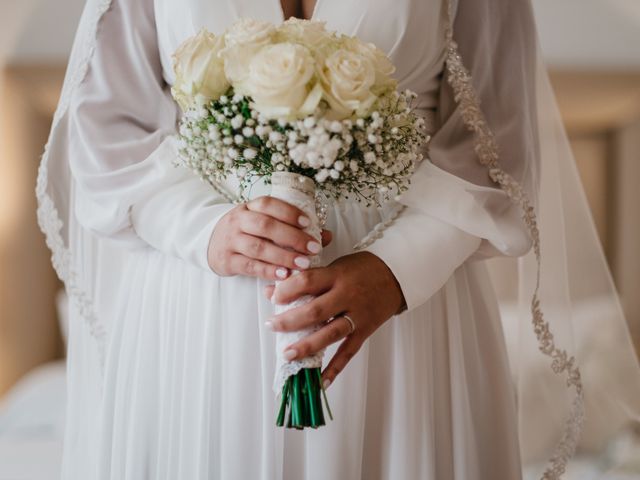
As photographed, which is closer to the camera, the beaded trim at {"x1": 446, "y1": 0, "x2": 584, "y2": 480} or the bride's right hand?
the bride's right hand

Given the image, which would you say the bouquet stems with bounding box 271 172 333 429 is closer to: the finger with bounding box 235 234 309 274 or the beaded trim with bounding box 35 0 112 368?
the finger with bounding box 235 234 309 274

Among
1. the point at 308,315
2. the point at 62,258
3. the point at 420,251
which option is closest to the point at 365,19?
the point at 420,251

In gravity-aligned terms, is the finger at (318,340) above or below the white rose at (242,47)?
below

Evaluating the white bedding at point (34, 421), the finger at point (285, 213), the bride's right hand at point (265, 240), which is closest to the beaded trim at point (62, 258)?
the bride's right hand at point (265, 240)

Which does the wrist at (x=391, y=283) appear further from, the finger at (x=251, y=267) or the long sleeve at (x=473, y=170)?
the finger at (x=251, y=267)

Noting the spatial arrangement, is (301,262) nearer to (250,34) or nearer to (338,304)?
(338,304)

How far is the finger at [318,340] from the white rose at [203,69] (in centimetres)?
29

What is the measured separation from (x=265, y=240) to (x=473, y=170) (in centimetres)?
37

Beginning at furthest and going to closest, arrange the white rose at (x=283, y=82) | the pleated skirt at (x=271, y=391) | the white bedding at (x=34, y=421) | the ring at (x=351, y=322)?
the white bedding at (x=34, y=421) < the pleated skirt at (x=271, y=391) < the ring at (x=351, y=322) < the white rose at (x=283, y=82)

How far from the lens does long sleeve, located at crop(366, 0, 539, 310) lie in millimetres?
918

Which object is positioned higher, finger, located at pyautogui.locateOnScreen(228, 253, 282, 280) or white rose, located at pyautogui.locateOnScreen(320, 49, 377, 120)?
white rose, located at pyautogui.locateOnScreen(320, 49, 377, 120)

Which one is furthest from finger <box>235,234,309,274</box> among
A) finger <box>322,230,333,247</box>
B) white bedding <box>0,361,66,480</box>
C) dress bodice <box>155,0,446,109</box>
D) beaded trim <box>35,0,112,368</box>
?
→ white bedding <box>0,361,66,480</box>

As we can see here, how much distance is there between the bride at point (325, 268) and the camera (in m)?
0.90

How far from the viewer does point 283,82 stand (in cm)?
71
